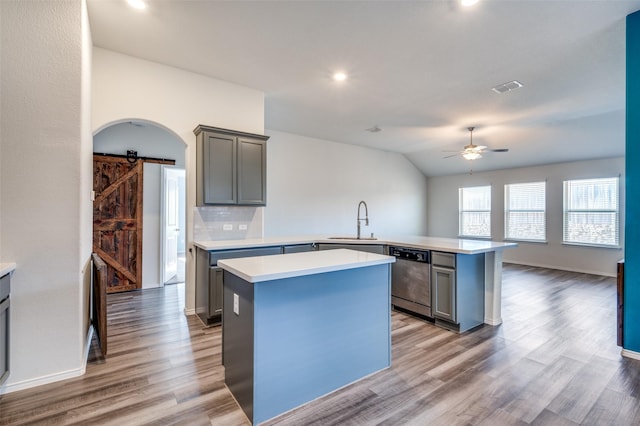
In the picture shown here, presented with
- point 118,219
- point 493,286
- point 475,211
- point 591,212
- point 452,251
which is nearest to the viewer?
point 452,251

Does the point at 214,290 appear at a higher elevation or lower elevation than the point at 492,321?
higher

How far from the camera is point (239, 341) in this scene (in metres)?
2.02

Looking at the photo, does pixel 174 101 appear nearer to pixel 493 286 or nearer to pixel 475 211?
pixel 493 286

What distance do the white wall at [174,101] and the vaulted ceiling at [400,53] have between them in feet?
0.50

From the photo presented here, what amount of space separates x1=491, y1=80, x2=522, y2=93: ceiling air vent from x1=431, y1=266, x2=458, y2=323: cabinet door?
2.61 m

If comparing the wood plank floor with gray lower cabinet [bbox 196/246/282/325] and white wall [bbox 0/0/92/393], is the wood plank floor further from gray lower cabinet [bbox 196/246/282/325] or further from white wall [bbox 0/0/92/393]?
white wall [bbox 0/0/92/393]

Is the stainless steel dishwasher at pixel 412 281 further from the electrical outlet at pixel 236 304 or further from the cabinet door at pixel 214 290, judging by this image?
the electrical outlet at pixel 236 304

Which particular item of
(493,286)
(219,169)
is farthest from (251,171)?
(493,286)

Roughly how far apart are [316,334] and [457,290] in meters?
1.88

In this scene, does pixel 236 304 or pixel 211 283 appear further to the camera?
pixel 211 283

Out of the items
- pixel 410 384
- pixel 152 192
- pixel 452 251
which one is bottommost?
pixel 410 384

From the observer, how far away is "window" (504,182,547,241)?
293 inches

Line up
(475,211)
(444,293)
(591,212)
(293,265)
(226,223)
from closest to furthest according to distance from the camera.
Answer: (293,265) < (444,293) < (226,223) < (591,212) < (475,211)

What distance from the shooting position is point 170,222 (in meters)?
5.79
